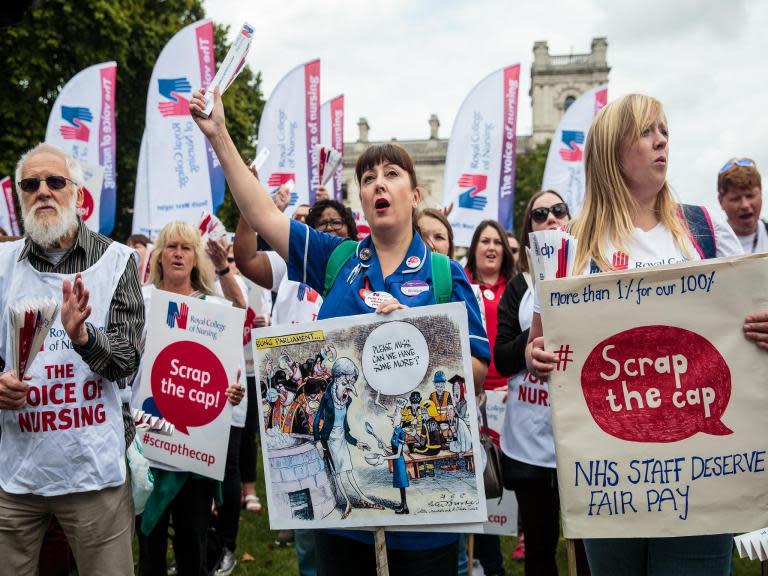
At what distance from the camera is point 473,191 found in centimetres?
1041

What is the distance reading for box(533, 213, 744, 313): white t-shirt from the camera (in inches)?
97.1

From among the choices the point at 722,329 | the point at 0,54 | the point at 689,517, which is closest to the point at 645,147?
the point at 722,329

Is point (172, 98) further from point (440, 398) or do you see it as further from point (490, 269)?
point (440, 398)

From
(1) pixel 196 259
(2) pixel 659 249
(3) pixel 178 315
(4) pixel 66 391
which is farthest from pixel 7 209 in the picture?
(2) pixel 659 249

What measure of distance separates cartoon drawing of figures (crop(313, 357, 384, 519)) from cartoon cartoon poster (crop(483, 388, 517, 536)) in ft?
7.18

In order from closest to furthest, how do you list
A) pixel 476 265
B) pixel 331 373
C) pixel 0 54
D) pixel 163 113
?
pixel 331 373
pixel 476 265
pixel 163 113
pixel 0 54

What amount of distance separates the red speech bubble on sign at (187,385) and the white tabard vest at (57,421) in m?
0.99

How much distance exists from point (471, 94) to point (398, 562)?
9.46 meters

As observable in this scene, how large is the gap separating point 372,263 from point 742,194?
328 cm

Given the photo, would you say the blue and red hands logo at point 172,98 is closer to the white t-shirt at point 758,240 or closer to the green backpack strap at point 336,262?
the white t-shirt at point 758,240

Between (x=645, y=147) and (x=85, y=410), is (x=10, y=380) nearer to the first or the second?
(x=85, y=410)

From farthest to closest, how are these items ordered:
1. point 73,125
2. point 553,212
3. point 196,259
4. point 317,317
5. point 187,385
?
point 73,125
point 196,259
point 553,212
point 187,385
point 317,317

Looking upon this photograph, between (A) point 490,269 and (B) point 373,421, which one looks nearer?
(B) point 373,421

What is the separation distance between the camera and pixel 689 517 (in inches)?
86.4
